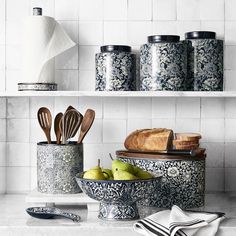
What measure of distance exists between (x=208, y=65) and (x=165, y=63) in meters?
0.16

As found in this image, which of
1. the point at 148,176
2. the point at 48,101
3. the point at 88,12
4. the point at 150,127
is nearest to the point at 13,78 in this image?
the point at 48,101

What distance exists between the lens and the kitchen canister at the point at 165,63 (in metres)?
2.10

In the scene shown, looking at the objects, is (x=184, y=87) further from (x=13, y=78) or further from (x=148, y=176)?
(x=13, y=78)

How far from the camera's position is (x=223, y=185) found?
2369 millimetres

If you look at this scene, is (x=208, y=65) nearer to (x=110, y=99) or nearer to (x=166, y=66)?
(x=166, y=66)

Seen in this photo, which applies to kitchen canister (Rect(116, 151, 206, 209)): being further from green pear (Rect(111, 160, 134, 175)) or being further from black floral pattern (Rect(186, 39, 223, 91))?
black floral pattern (Rect(186, 39, 223, 91))

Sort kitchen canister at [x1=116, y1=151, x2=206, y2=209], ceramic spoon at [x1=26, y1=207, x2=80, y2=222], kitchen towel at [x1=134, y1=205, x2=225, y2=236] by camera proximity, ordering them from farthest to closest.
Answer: kitchen canister at [x1=116, y1=151, x2=206, y2=209]
ceramic spoon at [x1=26, y1=207, x2=80, y2=222]
kitchen towel at [x1=134, y1=205, x2=225, y2=236]

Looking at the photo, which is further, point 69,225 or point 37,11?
point 37,11

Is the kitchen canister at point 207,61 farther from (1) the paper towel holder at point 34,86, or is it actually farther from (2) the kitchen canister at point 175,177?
(1) the paper towel holder at point 34,86

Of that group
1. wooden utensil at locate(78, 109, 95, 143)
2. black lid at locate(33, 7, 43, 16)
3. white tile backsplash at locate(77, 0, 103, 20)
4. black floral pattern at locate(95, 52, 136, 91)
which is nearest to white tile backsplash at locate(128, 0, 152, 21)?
white tile backsplash at locate(77, 0, 103, 20)

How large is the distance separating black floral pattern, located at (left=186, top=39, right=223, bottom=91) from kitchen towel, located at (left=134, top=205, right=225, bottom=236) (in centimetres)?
50

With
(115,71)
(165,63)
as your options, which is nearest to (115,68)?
(115,71)

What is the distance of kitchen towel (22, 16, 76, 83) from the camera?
217 centimetres

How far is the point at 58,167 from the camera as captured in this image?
2.04m
